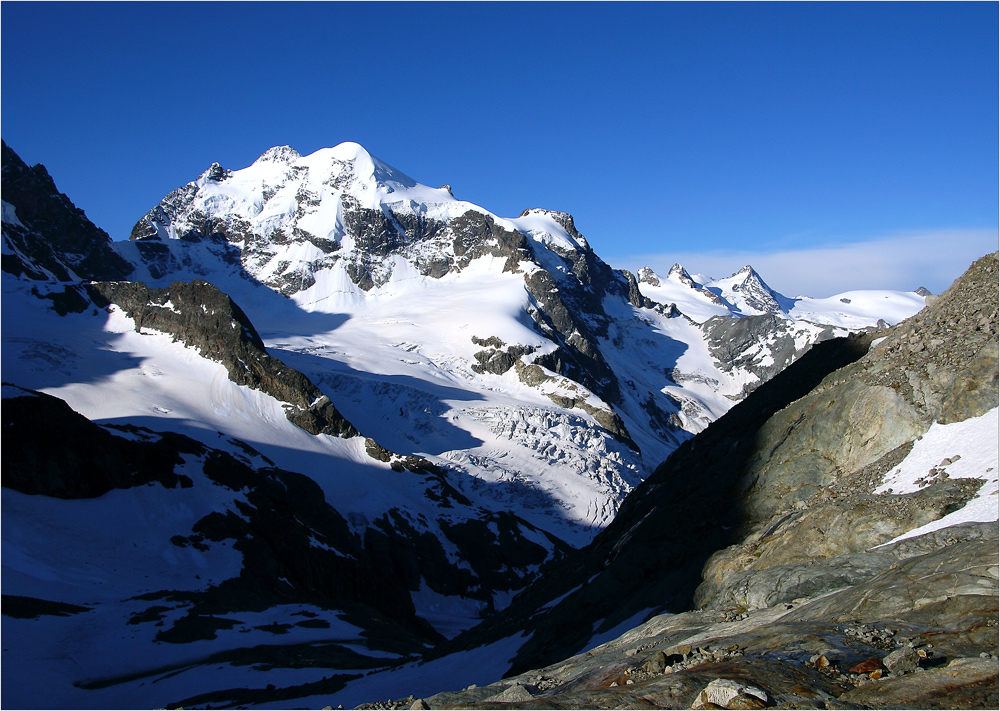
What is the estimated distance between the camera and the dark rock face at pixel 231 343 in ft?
443

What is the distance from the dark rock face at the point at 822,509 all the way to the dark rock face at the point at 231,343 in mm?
99541

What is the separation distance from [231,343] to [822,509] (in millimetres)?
131403

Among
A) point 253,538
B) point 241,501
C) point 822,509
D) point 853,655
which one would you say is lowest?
point 853,655

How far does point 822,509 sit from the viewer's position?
22375 millimetres

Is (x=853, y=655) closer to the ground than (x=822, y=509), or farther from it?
closer to the ground

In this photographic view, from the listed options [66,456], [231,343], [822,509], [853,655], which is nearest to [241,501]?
[66,456]

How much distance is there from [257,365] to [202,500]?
5709cm

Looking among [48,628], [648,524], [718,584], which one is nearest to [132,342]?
[48,628]

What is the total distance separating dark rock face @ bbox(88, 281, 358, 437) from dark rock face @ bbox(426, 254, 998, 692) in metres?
99.5

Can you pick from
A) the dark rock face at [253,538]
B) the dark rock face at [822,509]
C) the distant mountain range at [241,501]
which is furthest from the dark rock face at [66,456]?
the dark rock face at [822,509]

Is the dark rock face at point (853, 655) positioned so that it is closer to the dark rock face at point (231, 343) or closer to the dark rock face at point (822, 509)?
the dark rock face at point (822, 509)

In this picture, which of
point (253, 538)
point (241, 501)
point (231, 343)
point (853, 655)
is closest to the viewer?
point (853, 655)

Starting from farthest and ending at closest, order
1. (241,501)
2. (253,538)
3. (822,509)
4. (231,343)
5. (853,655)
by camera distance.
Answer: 1. (231,343)
2. (241,501)
3. (253,538)
4. (822,509)
5. (853,655)

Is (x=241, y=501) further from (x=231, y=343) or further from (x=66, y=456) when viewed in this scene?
(x=231, y=343)
